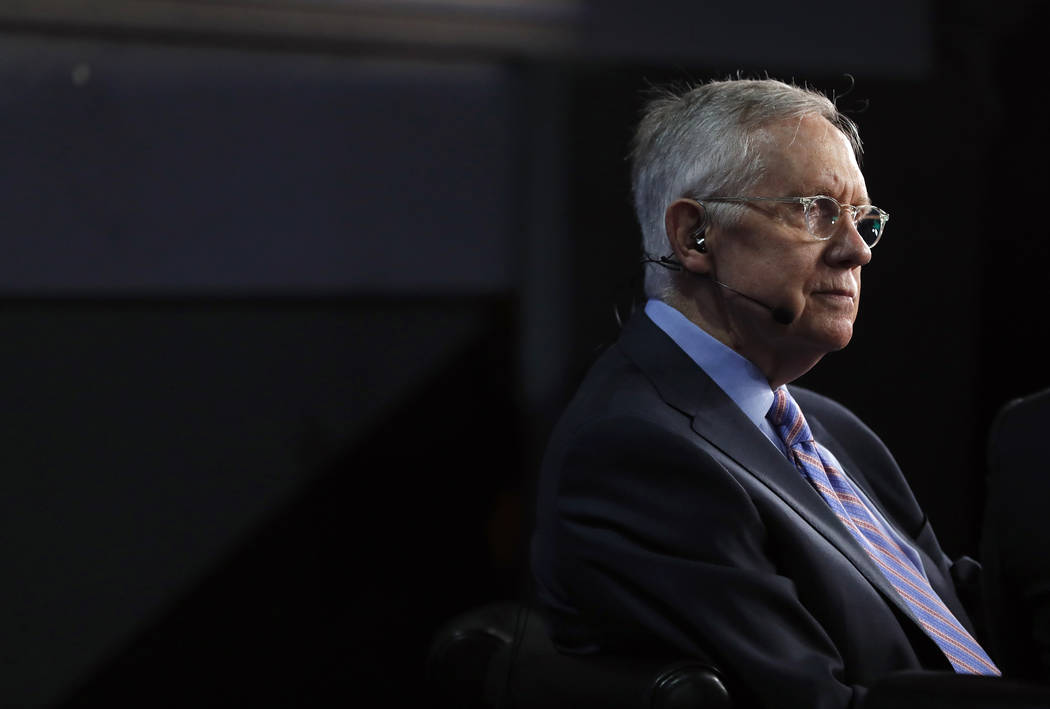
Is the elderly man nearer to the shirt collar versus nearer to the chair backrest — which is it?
the shirt collar

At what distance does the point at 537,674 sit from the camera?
1509 millimetres

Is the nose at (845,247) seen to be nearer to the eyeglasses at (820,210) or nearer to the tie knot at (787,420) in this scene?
the eyeglasses at (820,210)

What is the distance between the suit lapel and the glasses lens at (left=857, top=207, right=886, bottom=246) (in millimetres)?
303

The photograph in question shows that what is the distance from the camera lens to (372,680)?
2.50 m

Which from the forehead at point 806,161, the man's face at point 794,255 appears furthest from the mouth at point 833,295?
the forehead at point 806,161

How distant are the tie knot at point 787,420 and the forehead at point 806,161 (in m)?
0.29

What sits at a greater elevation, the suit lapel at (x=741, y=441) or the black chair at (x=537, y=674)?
the suit lapel at (x=741, y=441)

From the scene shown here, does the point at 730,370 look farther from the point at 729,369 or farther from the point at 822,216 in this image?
the point at 822,216

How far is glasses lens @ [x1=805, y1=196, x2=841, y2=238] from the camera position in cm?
157

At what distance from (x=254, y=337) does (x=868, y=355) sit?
1301 mm

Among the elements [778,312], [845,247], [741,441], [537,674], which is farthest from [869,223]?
[537,674]

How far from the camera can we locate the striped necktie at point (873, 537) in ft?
5.05

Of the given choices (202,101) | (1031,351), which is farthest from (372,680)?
(1031,351)

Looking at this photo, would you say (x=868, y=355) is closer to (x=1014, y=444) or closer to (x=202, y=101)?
(x=1014, y=444)
